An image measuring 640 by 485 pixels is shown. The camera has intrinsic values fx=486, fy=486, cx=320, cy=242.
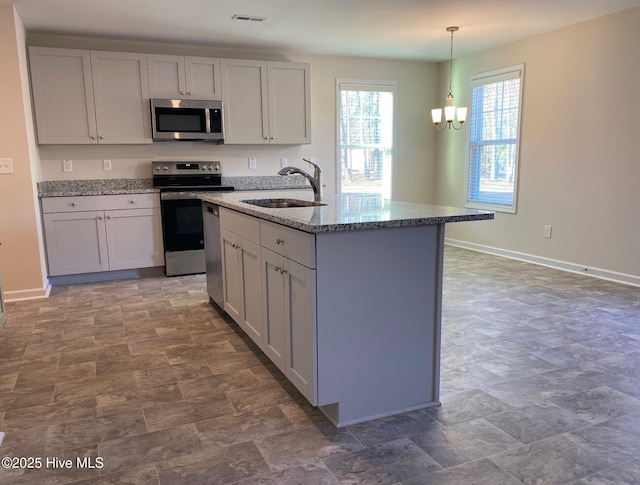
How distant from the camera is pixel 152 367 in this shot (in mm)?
2738

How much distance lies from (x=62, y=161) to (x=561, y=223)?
515cm

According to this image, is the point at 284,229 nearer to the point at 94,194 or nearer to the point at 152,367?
the point at 152,367

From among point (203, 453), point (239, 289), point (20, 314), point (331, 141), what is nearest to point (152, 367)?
point (239, 289)

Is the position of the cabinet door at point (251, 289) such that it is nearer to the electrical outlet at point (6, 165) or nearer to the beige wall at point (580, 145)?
Result: the electrical outlet at point (6, 165)

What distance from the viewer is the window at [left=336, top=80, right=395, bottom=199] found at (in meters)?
6.13

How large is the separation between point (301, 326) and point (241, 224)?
97 centimetres

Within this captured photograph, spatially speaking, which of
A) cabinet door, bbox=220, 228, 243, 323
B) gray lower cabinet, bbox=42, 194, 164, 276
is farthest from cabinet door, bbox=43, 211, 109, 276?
cabinet door, bbox=220, 228, 243, 323

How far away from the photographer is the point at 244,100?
5.26 meters

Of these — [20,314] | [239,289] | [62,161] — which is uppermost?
[62,161]

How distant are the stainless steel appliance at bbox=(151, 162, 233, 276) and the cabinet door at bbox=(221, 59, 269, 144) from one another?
568mm

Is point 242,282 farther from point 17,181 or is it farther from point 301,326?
point 17,181

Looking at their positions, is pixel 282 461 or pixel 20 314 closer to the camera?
pixel 282 461

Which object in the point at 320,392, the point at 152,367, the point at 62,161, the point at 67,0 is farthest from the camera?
the point at 62,161

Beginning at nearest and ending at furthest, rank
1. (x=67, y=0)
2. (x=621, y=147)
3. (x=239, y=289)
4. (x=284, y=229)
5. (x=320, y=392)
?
(x=320, y=392), (x=284, y=229), (x=239, y=289), (x=67, y=0), (x=621, y=147)
